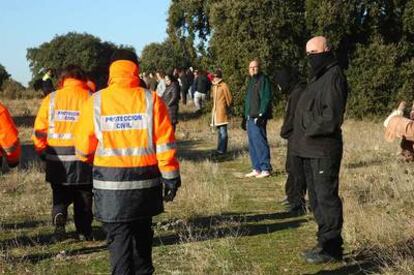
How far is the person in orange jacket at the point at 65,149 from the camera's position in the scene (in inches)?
272

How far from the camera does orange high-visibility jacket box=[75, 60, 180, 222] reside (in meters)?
4.84

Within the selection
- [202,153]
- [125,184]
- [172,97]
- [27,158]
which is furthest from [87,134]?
[202,153]

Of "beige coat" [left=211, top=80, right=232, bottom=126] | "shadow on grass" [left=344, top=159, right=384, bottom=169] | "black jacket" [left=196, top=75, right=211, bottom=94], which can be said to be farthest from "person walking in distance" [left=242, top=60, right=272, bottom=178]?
"black jacket" [left=196, top=75, right=211, bottom=94]

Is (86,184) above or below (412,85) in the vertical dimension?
below

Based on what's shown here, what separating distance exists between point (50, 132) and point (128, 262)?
2.57 meters

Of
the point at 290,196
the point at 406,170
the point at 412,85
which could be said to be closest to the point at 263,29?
the point at 412,85

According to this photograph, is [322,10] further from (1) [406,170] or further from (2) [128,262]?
(2) [128,262]

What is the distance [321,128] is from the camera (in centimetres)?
573

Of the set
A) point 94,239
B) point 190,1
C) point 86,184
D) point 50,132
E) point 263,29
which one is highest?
point 190,1

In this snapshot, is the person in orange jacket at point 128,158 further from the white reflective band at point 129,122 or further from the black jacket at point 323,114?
the black jacket at point 323,114

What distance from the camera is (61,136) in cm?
695

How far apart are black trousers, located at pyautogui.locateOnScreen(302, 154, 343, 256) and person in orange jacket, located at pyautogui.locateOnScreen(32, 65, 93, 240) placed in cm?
242

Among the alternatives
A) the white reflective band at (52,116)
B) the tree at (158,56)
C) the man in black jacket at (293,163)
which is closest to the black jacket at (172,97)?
the man in black jacket at (293,163)

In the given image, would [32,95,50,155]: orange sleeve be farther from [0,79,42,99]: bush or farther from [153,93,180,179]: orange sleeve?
[0,79,42,99]: bush
